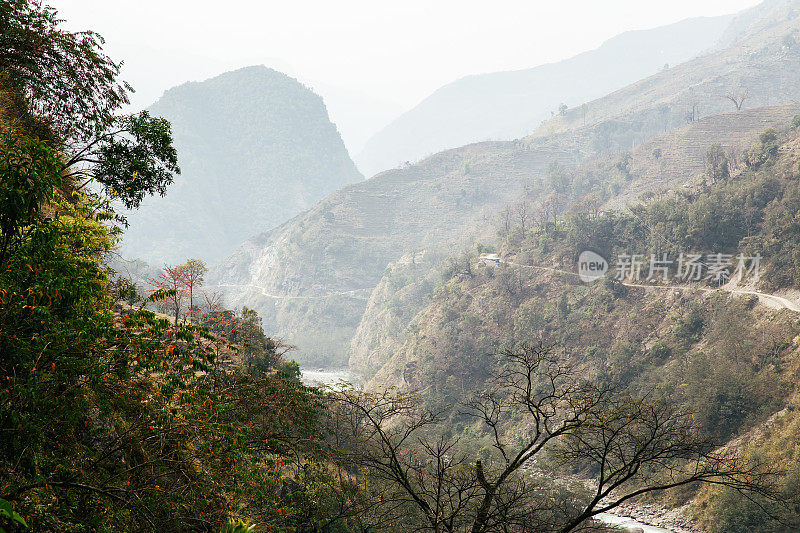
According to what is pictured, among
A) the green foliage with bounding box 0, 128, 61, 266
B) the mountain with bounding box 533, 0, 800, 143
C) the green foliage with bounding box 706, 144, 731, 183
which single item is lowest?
the green foliage with bounding box 706, 144, 731, 183

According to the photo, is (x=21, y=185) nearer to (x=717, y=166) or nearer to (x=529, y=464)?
(x=529, y=464)

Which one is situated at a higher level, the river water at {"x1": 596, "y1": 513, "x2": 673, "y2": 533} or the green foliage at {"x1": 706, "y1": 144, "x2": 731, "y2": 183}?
the green foliage at {"x1": 706, "y1": 144, "x2": 731, "y2": 183}

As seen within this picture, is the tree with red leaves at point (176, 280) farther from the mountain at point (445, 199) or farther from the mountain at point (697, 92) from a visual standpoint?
the mountain at point (697, 92)

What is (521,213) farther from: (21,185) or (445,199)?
(21,185)

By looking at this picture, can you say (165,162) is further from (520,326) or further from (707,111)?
(707,111)

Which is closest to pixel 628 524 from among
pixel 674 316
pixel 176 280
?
pixel 674 316

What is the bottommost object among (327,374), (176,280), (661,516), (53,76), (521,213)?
(327,374)

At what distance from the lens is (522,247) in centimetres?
6356

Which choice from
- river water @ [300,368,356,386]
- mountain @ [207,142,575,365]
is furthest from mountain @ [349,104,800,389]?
mountain @ [207,142,575,365]

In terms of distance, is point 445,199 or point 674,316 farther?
point 445,199

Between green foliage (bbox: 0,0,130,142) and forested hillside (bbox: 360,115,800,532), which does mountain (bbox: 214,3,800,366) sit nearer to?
forested hillside (bbox: 360,115,800,532)
